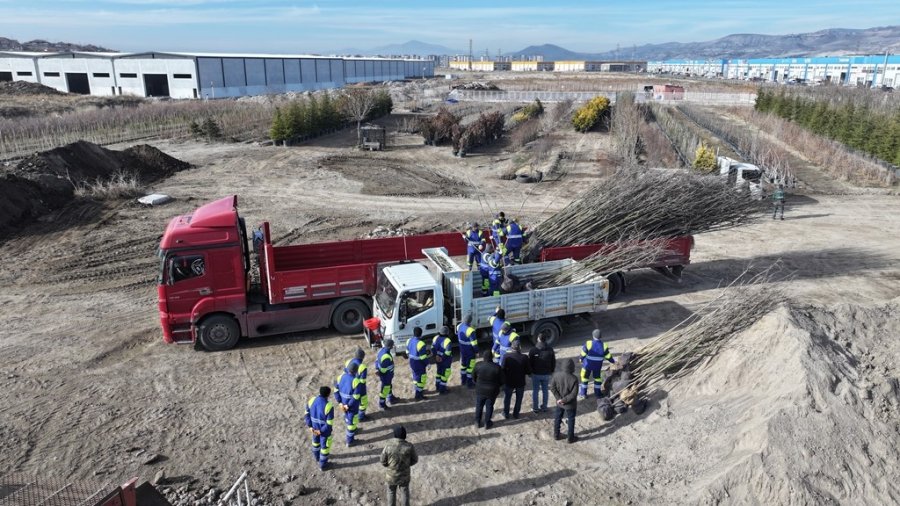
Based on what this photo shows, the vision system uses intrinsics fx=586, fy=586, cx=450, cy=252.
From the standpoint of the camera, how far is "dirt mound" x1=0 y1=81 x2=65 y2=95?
176 feet

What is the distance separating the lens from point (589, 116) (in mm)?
40312

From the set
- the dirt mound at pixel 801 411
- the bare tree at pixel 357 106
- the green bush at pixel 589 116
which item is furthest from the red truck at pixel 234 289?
the green bush at pixel 589 116

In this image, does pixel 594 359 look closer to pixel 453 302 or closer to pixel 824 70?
pixel 453 302

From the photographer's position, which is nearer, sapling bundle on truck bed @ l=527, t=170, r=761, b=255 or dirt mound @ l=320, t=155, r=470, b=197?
sapling bundle on truck bed @ l=527, t=170, r=761, b=255

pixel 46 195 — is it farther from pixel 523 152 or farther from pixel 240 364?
pixel 523 152

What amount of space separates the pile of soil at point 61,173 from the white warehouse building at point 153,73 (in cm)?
3292

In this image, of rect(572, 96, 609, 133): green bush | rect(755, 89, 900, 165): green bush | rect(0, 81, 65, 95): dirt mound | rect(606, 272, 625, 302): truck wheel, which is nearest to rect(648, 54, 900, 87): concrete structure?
rect(755, 89, 900, 165): green bush

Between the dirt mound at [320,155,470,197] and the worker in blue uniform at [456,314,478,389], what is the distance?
1520 cm

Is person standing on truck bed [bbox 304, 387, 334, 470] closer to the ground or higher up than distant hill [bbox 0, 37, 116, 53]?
closer to the ground

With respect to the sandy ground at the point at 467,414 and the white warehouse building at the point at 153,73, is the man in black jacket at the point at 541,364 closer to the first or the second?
the sandy ground at the point at 467,414

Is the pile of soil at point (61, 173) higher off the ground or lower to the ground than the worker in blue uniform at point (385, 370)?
higher

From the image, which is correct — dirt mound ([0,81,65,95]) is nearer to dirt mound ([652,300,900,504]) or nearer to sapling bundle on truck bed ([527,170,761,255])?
sapling bundle on truck bed ([527,170,761,255])

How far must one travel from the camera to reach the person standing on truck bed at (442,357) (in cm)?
954

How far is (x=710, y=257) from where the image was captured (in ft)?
56.5
